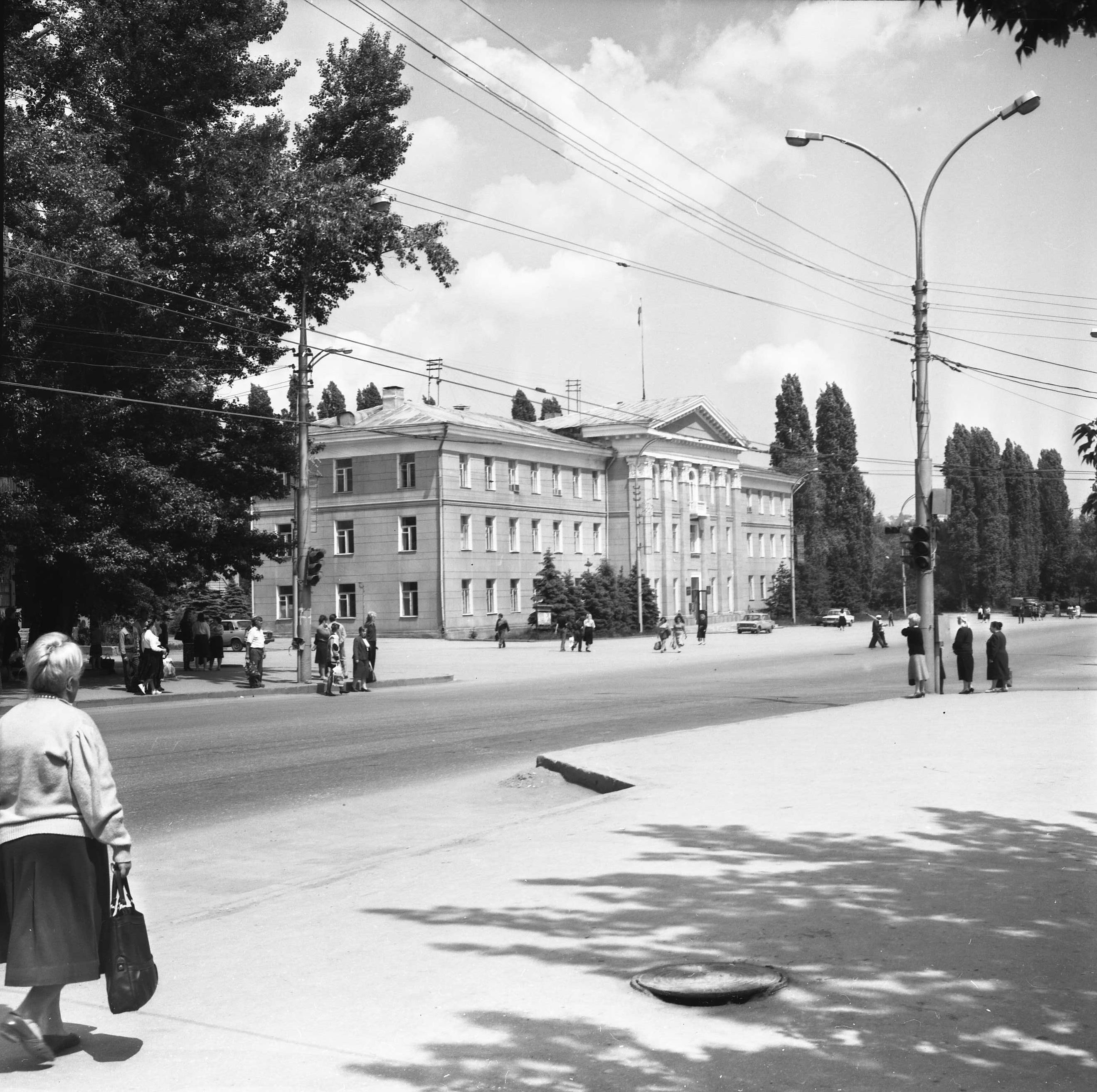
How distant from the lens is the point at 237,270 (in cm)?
3234

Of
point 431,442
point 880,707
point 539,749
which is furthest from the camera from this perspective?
point 431,442

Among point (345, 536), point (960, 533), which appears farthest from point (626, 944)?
point (960, 533)

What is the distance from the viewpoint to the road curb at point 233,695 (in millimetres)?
26641

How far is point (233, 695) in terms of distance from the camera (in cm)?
2966

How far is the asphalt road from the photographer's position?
1373 centimetres

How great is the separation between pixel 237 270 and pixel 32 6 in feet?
24.7

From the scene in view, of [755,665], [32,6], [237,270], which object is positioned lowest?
[755,665]

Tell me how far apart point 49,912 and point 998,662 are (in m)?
23.1

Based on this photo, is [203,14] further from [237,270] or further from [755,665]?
[755,665]

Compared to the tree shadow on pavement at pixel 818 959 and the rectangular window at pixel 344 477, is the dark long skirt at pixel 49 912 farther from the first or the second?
the rectangular window at pixel 344 477

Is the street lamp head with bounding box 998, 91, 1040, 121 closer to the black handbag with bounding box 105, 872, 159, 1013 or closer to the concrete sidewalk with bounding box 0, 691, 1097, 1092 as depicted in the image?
the concrete sidewalk with bounding box 0, 691, 1097, 1092

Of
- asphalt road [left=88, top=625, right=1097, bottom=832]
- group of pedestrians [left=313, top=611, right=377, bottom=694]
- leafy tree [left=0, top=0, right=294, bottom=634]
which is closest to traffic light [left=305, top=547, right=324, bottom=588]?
group of pedestrians [left=313, top=611, right=377, bottom=694]

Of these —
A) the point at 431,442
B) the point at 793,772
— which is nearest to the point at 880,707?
the point at 793,772

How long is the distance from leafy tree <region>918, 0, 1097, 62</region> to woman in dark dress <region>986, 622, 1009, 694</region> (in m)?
21.3
